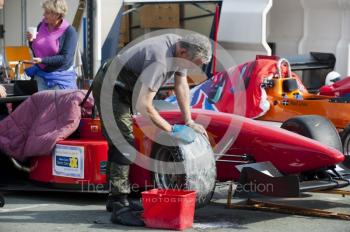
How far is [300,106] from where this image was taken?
941 cm

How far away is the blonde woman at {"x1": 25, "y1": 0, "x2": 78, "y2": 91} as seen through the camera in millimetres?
7344

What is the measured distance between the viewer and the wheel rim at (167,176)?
5656mm

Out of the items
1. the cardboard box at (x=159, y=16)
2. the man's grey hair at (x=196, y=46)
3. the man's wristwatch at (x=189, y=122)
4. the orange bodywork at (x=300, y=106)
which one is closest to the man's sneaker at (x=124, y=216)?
the man's wristwatch at (x=189, y=122)

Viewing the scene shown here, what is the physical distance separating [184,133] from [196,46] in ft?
2.03

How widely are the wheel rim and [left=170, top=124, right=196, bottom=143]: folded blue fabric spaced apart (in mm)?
161

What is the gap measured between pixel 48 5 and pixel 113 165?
216 cm

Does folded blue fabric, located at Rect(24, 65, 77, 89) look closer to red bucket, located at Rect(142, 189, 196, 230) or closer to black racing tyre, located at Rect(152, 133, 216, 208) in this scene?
black racing tyre, located at Rect(152, 133, 216, 208)

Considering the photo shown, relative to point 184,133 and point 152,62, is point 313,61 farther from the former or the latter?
point 152,62

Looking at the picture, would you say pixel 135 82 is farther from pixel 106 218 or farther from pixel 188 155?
pixel 106 218

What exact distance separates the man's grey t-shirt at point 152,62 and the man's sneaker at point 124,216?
87 centimetres

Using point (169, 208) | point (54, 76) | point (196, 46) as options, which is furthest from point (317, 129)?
point (54, 76)

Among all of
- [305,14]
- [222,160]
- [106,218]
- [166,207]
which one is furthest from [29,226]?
[305,14]

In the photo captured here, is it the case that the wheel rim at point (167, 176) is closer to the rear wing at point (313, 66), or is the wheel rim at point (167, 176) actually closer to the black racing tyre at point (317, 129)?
the black racing tyre at point (317, 129)

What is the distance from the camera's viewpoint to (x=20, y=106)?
6.67 meters
